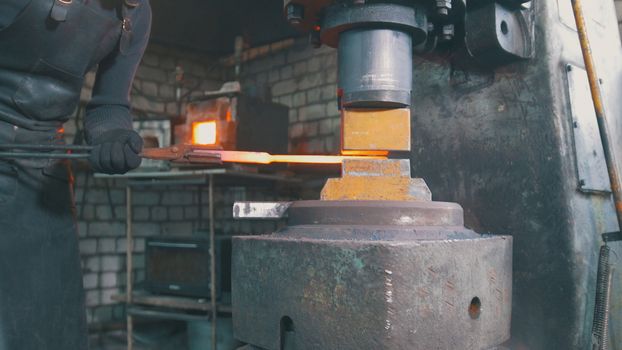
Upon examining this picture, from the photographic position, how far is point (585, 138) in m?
1.52

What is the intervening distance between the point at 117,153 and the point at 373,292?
2.60 ft

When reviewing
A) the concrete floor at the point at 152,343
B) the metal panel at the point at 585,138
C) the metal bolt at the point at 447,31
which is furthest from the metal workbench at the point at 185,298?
the metal panel at the point at 585,138

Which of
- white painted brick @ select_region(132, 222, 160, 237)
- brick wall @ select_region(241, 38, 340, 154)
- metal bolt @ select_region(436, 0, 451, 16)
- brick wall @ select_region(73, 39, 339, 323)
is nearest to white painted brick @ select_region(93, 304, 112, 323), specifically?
brick wall @ select_region(73, 39, 339, 323)

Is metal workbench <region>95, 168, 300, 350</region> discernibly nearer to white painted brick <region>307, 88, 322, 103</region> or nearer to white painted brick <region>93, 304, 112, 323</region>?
white painted brick <region>93, 304, 112, 323</region>

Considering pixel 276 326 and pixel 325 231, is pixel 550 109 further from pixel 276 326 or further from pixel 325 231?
pixel 276 326

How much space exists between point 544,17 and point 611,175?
491mm

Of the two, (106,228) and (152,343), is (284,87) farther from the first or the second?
(152,343)

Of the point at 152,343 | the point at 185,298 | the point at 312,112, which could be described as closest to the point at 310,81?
the point at 312,112

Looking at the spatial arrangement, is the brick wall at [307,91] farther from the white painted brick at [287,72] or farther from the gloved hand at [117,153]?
the gloved hand at [117,153]

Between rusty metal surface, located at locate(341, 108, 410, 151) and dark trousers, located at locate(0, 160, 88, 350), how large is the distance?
94 cm

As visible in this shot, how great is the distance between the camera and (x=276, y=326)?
1.18 m

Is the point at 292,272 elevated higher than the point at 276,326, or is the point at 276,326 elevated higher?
the point at 292,272

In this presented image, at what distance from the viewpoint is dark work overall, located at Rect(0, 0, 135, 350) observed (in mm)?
1483

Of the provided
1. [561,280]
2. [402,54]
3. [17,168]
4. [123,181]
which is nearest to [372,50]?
[402,54]
